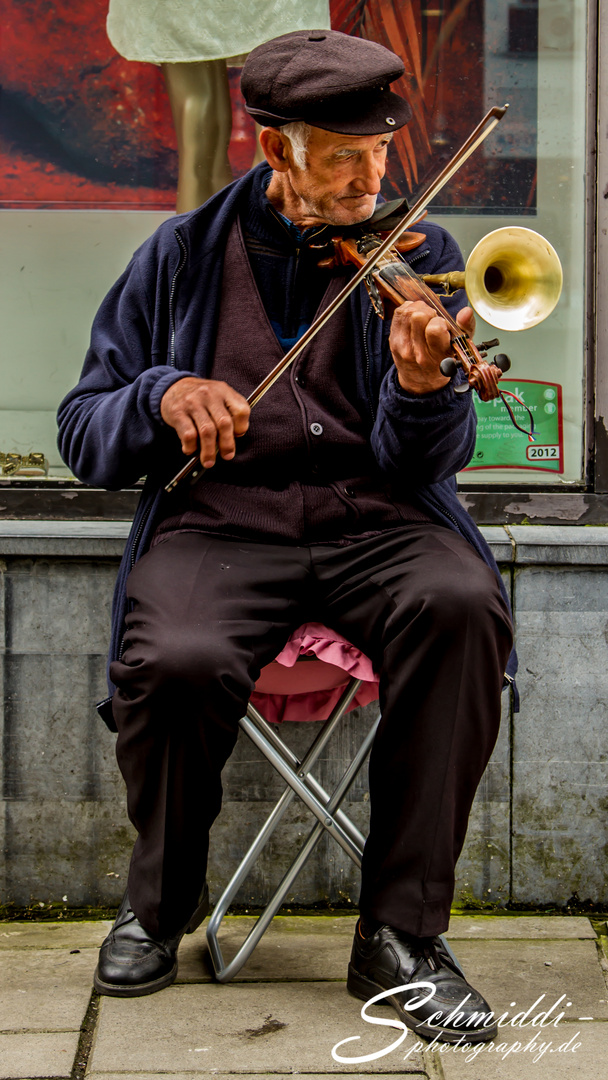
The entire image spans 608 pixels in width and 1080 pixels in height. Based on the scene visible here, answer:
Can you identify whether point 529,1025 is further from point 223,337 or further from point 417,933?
point 223,337

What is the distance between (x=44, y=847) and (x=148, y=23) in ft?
7.12

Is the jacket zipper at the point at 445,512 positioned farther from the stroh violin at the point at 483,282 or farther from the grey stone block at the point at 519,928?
the grey stone block at the point at 519,928

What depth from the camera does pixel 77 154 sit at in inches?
119

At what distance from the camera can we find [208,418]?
184cm

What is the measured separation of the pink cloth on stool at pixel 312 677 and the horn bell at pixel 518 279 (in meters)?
0.65

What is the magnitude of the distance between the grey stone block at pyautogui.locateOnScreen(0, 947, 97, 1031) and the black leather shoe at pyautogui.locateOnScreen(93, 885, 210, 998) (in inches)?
2.5

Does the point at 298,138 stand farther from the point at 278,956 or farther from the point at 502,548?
the point at 278,956

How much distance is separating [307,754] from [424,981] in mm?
466

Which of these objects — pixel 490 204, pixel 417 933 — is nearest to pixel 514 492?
pixel 490 204

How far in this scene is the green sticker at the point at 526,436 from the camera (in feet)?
9.48

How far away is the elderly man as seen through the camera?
183cm

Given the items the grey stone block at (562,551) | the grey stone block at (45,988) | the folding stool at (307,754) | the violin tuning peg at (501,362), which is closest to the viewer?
the violin tuning peg at (501,362)

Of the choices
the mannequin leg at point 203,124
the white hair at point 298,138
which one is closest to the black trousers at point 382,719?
the white hair at point 298,138

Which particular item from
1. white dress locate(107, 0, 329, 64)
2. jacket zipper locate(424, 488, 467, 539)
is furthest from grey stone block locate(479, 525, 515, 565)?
white dress locate(107, 0, 329, 64)
